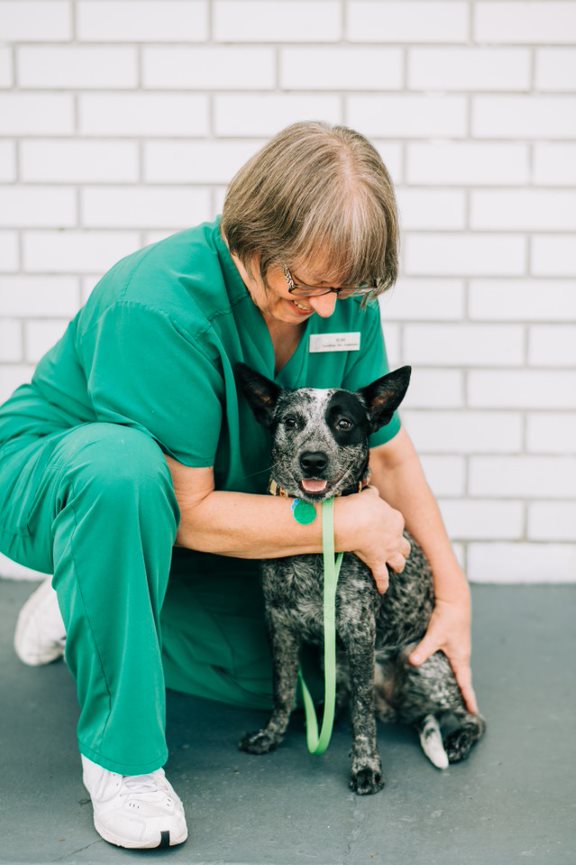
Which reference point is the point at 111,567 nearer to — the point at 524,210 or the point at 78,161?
the point at 78,161

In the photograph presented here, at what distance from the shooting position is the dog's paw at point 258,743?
236 centimetres

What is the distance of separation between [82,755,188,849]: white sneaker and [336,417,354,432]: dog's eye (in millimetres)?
905

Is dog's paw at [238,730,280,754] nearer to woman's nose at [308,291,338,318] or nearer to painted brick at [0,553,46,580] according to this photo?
woman's nose at [308,291,338,318]

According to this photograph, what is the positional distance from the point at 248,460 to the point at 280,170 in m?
0.79

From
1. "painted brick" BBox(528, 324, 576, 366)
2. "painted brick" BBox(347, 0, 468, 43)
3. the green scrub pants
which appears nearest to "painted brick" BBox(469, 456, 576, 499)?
"painted brick" BBox(528, 324, 576, 366)

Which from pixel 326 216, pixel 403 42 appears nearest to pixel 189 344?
pixel 326 216

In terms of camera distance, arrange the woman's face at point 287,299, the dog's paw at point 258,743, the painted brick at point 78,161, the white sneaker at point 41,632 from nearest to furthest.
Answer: the woman's face at point 287,299
the dog's paw at point 258,743
the white sneaker at point 41,632
the painted brick at point 78,161

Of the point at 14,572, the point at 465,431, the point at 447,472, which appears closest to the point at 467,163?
the point at 465,431

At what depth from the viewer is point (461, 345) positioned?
11.3 feet

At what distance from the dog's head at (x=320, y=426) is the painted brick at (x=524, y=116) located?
4.75 feet

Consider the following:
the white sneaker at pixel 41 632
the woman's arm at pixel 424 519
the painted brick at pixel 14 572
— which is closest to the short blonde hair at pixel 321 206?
the woman's arm at pixel 424 519

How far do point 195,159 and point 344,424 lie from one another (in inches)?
59.0

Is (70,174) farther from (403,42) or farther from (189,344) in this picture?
(189,344)

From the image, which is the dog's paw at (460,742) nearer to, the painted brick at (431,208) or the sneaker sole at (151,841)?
the sneaker sole at (151,841)
